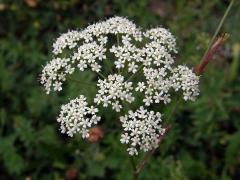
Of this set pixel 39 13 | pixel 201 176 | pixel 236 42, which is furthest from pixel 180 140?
pixel 39 13

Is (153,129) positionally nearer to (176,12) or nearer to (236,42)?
(236,42)

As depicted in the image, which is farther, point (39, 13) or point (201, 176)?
point (39, 13)

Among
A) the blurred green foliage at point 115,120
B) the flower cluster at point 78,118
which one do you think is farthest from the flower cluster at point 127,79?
the blurred green foliage at point 115,120

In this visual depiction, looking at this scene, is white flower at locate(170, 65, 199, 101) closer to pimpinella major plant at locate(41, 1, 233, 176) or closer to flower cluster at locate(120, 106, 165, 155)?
pimpinella major plant at locate(41, 1, 233, 176)

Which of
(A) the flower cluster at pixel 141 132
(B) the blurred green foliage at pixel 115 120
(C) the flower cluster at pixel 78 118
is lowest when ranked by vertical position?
(A) the flower cluster at pixel 141 132

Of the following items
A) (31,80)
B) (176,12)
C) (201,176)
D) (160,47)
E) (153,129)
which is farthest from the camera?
(176,12)

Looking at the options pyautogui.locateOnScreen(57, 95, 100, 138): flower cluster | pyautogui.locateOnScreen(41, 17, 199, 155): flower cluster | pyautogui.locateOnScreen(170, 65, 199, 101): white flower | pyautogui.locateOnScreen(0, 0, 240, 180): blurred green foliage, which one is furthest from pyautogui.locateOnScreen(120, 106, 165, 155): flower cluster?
pyautogui.locateOnScreen(0, 0, 240, 180): blurred green foliage

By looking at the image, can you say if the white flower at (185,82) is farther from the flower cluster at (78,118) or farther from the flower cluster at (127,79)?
the flower cluster at (78,118)
